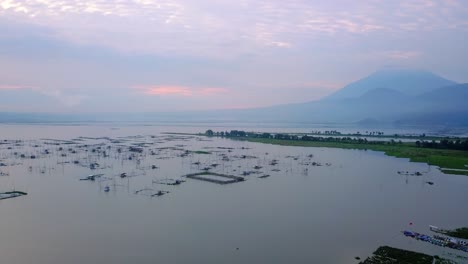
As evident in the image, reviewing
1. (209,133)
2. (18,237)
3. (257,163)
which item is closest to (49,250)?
(18,237)

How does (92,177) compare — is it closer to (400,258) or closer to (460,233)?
(400,258)

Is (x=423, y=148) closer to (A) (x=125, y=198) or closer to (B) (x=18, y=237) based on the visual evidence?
(A) (x=125, y=198)

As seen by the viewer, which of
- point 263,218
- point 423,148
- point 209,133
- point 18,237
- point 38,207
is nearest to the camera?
point 18,237

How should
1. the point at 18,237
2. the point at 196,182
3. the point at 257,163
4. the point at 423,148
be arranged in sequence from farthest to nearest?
the point at 423,148
the point at 257,163
the point at 196,182
the point at 18,237

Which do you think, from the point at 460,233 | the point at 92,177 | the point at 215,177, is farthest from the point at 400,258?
the point at 92,177

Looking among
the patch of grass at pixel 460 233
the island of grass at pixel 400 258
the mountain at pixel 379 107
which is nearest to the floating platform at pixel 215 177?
the island of grass at pixel 400 258

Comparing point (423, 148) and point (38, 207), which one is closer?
point (38, 207)

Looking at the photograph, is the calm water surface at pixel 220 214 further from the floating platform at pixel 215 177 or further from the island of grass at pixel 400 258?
the floating platform at pixel 215 177
